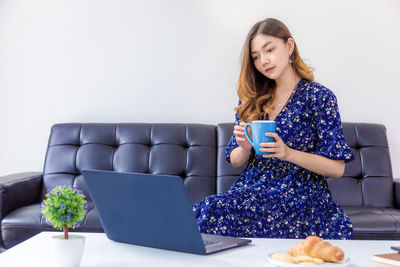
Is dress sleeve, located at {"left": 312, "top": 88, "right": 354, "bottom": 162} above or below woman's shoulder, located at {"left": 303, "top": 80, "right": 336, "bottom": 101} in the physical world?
below

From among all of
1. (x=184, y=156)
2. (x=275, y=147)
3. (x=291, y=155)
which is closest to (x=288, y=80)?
(x=291, y=155)

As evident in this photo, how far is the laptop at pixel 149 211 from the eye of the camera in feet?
3.20

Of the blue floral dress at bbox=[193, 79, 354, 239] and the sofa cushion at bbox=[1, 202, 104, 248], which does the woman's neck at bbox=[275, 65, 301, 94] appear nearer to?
the blue floral dress at bbox=[193, 79, 354, 239]

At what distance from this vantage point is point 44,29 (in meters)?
2.83

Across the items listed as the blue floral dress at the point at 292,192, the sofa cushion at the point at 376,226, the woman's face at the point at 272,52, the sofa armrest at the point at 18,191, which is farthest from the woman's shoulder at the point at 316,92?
the sofa armrest at the point at 18,191

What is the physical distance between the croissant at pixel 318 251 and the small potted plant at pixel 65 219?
44cm

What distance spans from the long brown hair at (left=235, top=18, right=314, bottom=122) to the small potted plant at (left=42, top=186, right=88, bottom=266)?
0.96 meters

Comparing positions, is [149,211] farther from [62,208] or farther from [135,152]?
[135,152]

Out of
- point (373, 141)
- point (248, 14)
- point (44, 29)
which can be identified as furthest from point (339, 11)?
point (44, 29)

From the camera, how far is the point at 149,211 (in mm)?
1023

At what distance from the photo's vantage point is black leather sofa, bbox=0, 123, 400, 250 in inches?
94.9

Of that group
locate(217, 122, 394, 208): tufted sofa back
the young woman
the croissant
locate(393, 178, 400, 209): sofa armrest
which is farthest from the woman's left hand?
locate(393, 178, 400, 209): sofa armrest

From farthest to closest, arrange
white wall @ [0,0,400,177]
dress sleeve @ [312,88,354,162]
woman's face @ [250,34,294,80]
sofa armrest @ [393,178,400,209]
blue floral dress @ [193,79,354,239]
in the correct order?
white wall @ [0,0,400,177], sofa armrest @ [393,178,400,209], woman's face @ [250,34,294,80], dress sleeve @ [312,88,354,162], blue floral dress @ [193,79,354,239]

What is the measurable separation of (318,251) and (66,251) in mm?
503
